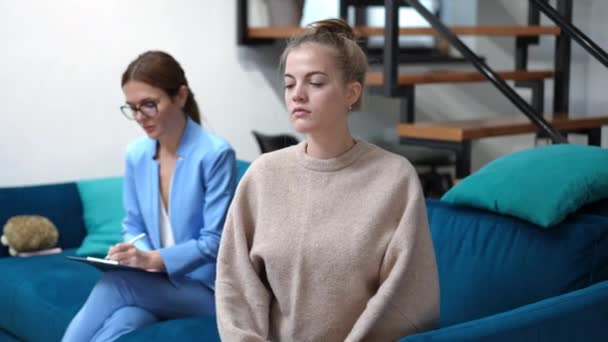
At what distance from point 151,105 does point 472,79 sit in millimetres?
1895

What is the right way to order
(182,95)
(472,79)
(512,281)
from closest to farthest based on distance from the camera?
(512,281), (182,95), (472,79)

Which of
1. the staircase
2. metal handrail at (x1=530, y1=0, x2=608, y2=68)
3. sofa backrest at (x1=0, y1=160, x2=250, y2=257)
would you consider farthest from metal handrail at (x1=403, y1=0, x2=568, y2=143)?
sofa backrest at (x1=0, y1=160, x2=250, y2=257)

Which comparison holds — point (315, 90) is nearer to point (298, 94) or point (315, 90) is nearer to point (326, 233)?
point (298, 94)

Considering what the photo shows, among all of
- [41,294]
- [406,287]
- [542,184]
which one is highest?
[542,184]

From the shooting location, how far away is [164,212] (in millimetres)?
2686

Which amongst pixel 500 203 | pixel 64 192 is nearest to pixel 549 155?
pixel 500 203

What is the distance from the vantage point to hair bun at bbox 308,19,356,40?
1.97m

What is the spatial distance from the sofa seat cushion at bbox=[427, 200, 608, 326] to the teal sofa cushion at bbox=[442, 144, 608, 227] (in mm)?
44

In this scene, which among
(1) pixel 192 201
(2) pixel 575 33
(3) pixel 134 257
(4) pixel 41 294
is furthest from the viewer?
(2) pixel 575 33

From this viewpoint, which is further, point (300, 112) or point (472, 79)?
point (472, 79)

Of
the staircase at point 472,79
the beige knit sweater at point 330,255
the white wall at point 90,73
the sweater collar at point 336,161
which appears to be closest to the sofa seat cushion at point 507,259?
the beige knit sweater at point 330,255

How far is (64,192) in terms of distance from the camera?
153 inches

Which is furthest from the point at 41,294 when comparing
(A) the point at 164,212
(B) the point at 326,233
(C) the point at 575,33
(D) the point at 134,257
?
(C) the point at 575,33

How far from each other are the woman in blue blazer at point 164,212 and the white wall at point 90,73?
134cm
